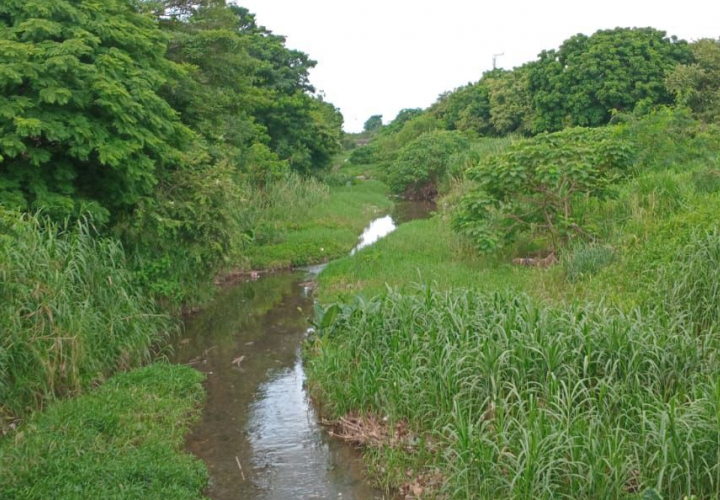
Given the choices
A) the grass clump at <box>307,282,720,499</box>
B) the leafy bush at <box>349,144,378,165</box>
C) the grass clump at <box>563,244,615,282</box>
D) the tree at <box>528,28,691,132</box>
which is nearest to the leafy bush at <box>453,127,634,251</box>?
the grass clump at <box>563,244,615,282</box>

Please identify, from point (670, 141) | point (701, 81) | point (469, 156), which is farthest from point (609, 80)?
point (670, 141)

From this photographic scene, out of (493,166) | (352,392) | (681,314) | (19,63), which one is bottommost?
(352,392)

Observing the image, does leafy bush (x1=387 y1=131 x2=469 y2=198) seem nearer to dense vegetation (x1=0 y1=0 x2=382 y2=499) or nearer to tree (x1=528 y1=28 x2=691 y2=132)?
tree (x1=528 y1=28 x2=691 y2=132)

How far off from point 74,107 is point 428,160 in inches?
857

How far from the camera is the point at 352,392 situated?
24.9 ft

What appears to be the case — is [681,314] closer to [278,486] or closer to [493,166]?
[278,486]

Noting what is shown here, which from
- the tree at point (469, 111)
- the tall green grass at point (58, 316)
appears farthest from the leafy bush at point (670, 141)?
the tree at point (469, 111)

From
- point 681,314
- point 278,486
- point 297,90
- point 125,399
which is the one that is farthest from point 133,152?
point 297,90

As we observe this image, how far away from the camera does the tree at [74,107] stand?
27.9ft

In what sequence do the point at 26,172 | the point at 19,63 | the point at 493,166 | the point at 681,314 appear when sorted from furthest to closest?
1. the point at 493,166
2. the point at 26,172
3. the point at 19,63
4. the point at 681,314

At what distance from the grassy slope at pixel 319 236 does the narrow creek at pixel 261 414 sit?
3.32 m

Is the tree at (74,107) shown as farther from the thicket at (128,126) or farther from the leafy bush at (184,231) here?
the leafy bush at (184,231)

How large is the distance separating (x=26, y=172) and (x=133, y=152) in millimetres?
1408

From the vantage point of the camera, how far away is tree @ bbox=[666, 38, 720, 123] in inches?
959
